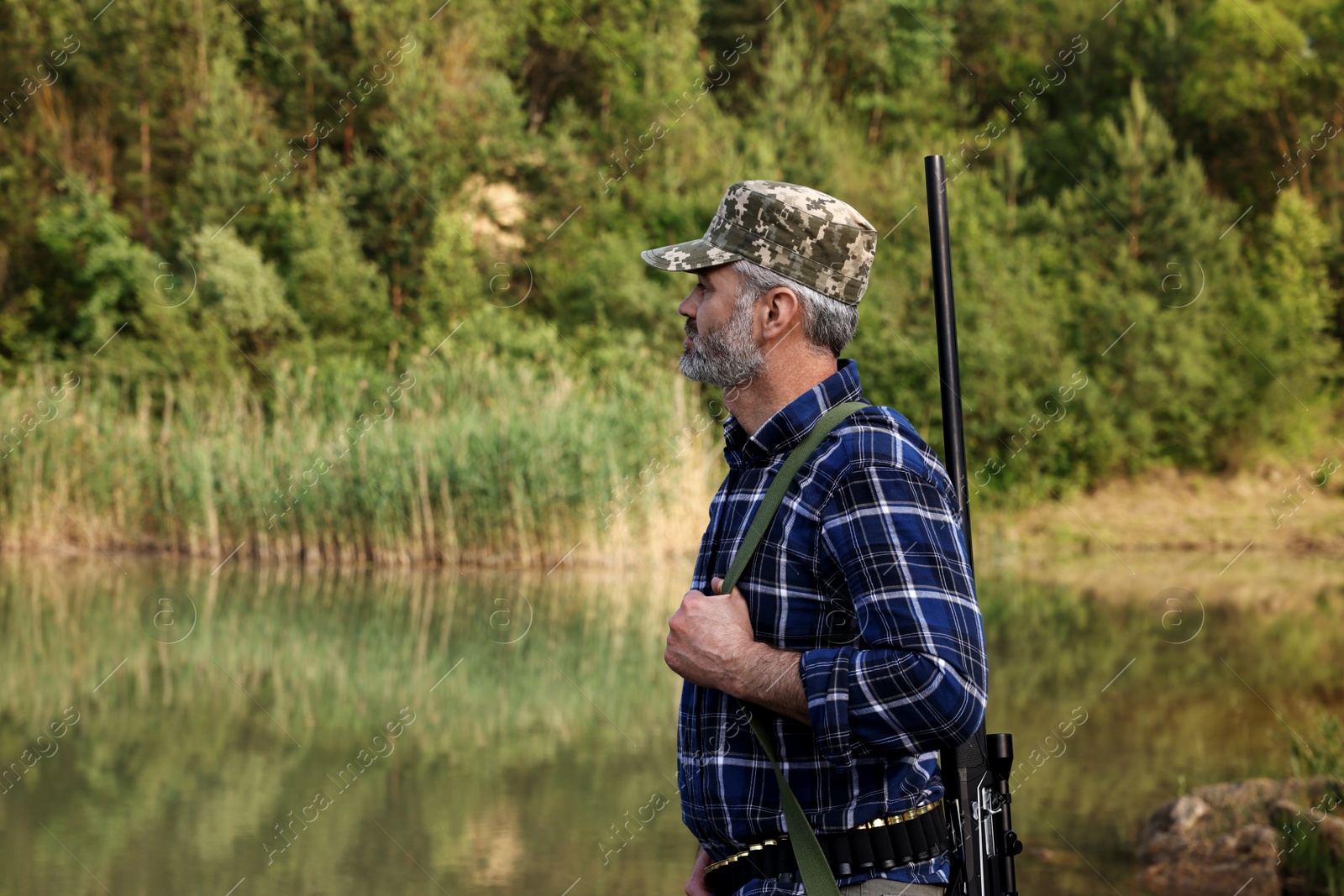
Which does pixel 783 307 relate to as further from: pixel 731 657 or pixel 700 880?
pixel 700 880

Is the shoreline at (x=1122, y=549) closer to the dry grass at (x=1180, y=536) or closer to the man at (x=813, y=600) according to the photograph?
the dry grass at (x=1180, y=536)

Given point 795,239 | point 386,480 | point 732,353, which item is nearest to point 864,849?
point 732,353

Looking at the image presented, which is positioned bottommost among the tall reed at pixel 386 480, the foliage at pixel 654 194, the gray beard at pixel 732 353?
the tall reed at pixel 386 480

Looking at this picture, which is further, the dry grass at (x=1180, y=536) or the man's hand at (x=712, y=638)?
the dry grass at (x=1180, y=536)

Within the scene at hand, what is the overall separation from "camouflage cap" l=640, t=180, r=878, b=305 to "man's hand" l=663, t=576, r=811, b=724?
397 millimetres

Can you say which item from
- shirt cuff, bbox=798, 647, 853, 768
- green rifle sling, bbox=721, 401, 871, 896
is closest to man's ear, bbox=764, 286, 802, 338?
green rifle sling, bbox=721, 401, 871, 896

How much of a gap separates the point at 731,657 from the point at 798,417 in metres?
0.31

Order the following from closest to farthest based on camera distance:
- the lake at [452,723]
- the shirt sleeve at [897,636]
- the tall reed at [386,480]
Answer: the shirt sleeve at [897,636]
the lake at [452,723]
the tall reed at [386,480]

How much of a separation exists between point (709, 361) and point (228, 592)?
1076 centimetres

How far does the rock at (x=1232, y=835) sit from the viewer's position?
4922 millimetres

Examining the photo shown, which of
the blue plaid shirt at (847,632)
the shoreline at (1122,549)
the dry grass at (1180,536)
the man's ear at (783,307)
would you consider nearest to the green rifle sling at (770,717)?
the blue plaid shirt at (847,632)

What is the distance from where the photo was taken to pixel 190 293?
2170 centimetres

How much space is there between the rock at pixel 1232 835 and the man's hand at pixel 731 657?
3.79 meters

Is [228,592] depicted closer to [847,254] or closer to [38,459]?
[38,459]
